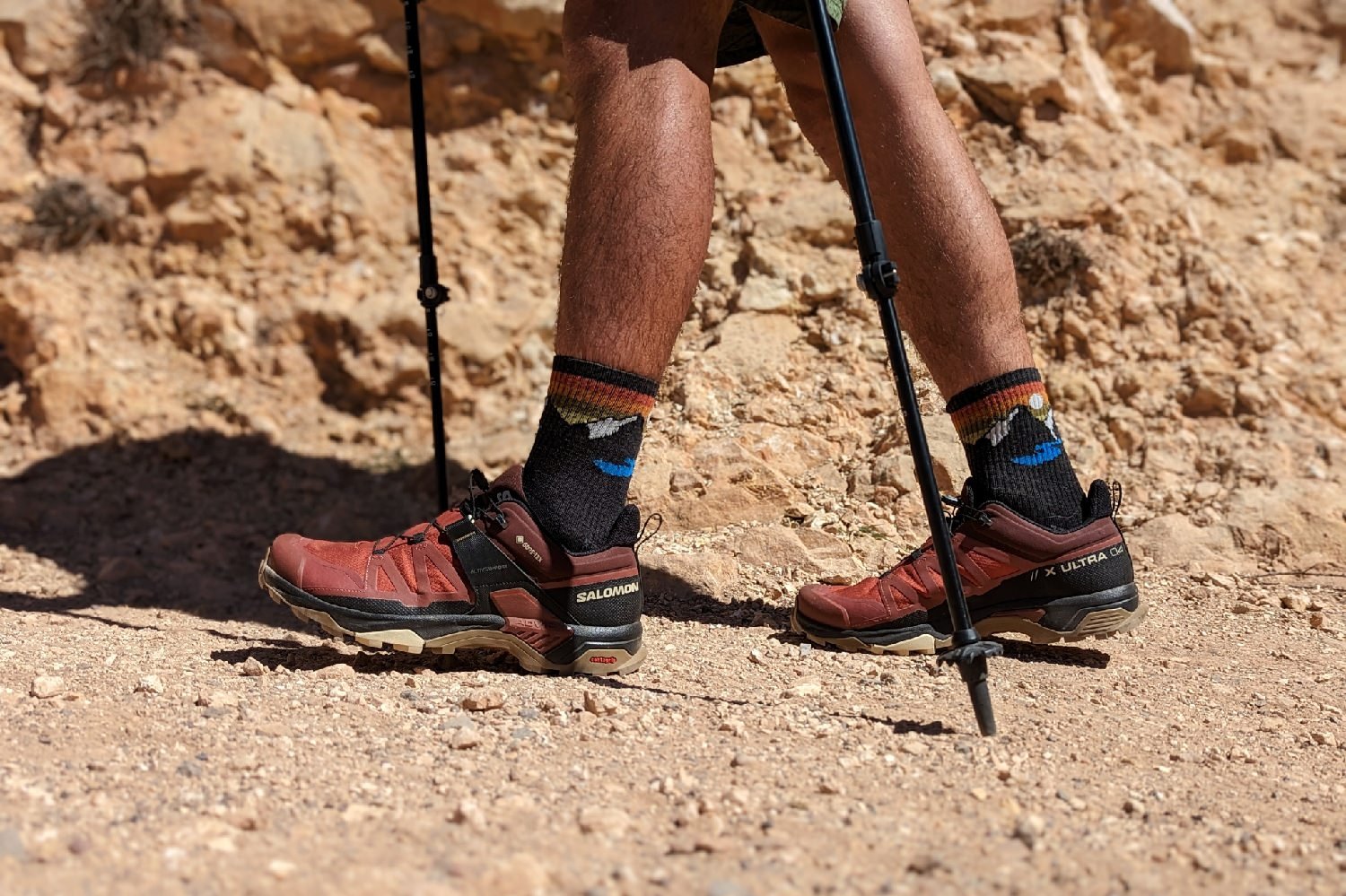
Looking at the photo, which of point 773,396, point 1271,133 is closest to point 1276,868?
point 773,396

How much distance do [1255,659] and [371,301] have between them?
298cm

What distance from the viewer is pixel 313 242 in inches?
167

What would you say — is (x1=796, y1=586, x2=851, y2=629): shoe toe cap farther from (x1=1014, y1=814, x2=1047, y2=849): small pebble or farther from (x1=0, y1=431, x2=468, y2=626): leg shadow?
(x1=0, y1=431, x2=468, y2=626): leg shadow

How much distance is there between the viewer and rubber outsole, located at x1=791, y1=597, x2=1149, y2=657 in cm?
210

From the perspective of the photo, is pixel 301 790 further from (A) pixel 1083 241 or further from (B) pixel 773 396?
(A) pixel 1083 241

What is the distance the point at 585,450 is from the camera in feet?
6.38

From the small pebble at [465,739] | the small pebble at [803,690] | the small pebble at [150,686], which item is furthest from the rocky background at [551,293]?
the small pebble at [465,739]

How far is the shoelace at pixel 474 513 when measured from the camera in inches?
79.0

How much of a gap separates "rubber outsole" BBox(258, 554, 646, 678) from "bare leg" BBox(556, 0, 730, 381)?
1.62 ft

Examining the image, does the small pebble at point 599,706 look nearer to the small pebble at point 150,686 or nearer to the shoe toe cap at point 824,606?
the shoe toe cap at point 824,606

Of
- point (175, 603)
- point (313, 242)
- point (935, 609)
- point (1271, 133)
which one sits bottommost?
point (175, 603)

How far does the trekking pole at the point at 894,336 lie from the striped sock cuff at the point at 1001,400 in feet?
1.35

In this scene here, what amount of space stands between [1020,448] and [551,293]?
2.33 meters

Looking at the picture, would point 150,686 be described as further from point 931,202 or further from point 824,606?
point 931,202
